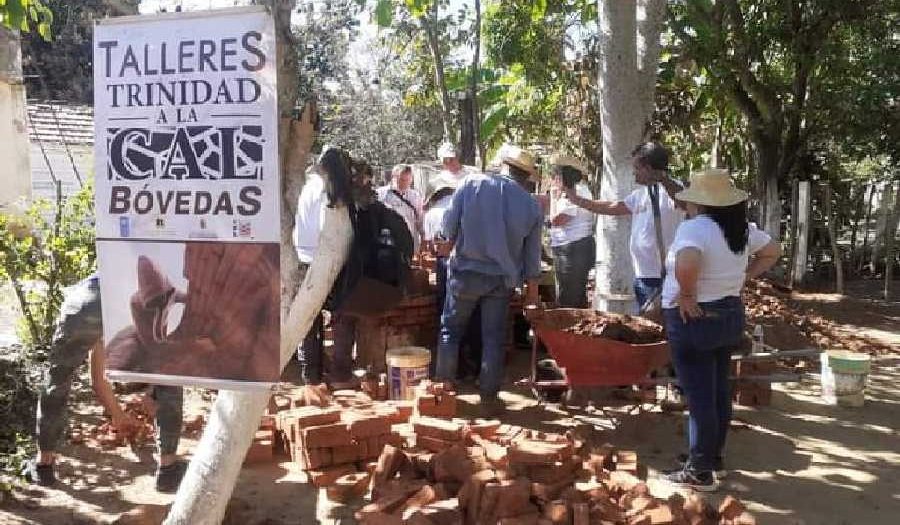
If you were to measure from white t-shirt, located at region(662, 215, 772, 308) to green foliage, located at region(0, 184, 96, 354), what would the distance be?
4371 millimetres

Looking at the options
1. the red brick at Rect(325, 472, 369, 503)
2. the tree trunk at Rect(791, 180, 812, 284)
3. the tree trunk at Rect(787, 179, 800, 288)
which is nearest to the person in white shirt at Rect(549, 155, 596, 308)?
the red brick at Rect(325, 472, 369, 503)

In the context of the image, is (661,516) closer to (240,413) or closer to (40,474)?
(240,413)

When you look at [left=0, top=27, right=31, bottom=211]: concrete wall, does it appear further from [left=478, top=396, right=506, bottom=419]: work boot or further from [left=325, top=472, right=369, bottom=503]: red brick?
[left=325, top=472, right=369, bottom=503]: red brick

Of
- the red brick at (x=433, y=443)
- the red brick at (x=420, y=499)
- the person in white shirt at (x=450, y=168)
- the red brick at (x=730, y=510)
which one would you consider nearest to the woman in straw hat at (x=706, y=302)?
the red brick at (x=730, y=510)

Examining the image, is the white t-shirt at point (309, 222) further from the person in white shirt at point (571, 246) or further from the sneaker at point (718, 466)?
the sneaker at point (718, 466)

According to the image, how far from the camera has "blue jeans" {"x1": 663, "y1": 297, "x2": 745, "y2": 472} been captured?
4.48m

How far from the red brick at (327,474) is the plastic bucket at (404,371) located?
118 cm

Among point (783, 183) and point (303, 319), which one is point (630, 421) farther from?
point (783, 183)

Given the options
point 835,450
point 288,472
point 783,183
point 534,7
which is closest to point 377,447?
point 288,472

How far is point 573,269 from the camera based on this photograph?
732cm

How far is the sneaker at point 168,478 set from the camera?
14.6ft

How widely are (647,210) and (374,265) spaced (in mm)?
1958

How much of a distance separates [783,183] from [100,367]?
41.9 feet

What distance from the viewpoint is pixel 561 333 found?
5.20 m
